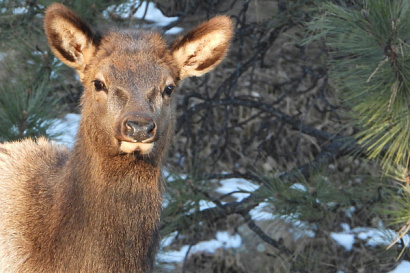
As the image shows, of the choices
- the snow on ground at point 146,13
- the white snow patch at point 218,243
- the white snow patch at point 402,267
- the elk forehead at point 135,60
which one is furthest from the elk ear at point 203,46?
the white snow patch at point 218,243

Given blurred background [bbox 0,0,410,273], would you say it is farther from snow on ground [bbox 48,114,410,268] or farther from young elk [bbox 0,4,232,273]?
young elk [bbox 0,4,232,273]

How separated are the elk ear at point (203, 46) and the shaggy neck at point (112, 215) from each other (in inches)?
26.8

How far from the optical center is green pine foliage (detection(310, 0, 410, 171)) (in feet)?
12.1

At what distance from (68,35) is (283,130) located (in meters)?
3.51

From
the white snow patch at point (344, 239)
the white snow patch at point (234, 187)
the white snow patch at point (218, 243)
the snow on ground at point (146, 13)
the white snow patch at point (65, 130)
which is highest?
the snow on ground at point (146, 13)

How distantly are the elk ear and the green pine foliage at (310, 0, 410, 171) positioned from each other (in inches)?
28.1

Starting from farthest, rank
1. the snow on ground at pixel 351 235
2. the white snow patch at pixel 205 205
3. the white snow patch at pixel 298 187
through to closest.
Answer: the snow on ground at pixel 351 235 → the white snow patch at pixel 205 205 → the white snow patch at pixel 298 187

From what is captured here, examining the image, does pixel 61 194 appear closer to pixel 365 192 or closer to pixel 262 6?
pixel 365 192

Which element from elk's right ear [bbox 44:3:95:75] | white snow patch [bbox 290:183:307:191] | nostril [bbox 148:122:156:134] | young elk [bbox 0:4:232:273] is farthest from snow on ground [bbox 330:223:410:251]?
nostril [bbox 148:122:156:134]

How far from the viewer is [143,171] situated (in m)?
3.13

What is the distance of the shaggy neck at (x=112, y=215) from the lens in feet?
10.2

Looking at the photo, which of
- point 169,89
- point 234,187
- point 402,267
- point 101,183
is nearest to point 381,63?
point 169,89

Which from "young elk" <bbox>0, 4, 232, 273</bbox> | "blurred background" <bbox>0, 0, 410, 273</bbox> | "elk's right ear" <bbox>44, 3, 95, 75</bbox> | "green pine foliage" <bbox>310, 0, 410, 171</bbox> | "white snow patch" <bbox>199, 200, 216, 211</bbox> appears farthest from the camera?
"white snow patch" <bbox>199, 200, 216, 211</bbox>

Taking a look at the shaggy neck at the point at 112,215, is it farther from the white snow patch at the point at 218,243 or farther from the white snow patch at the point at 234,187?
the white snow patch at the point at 234,187
